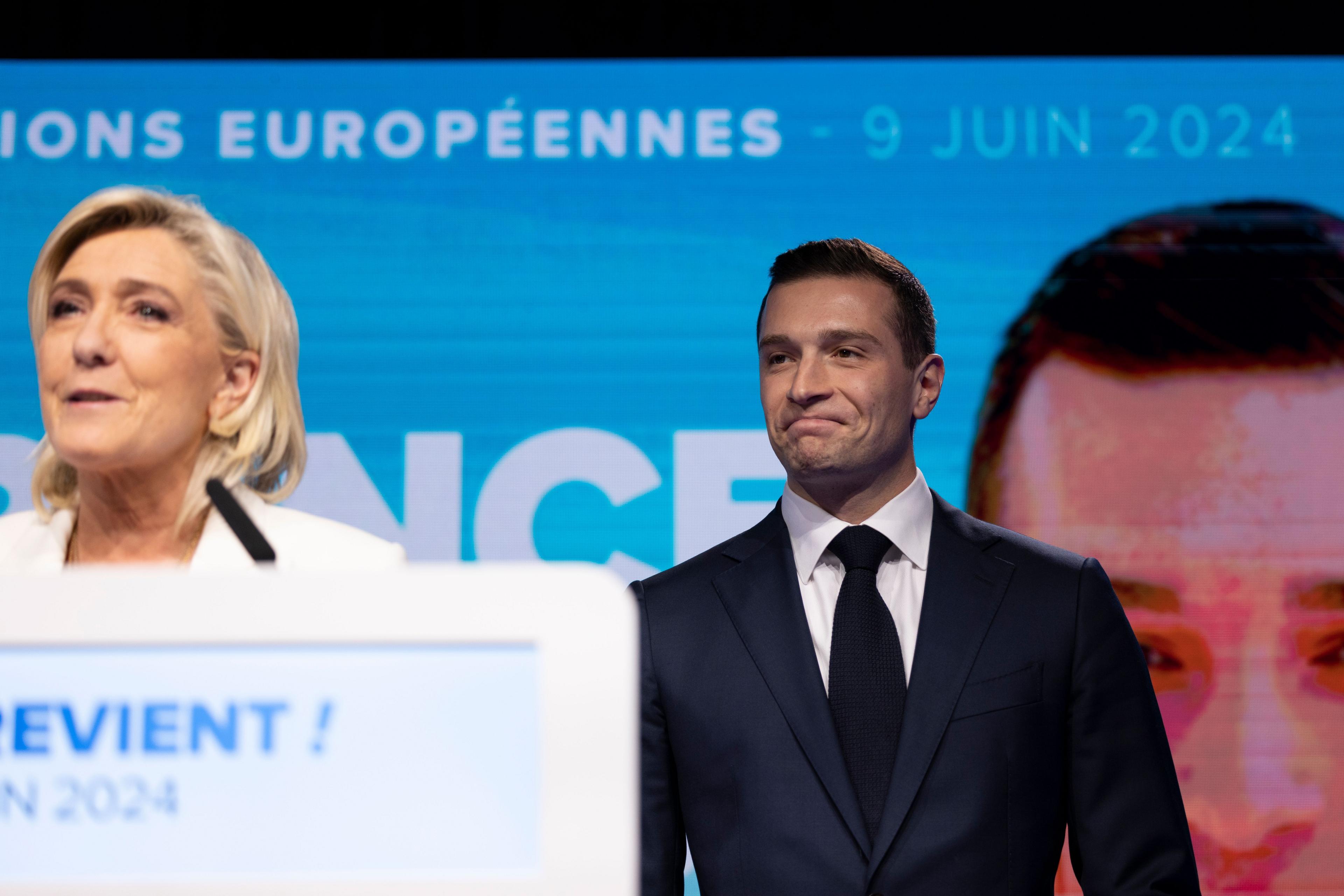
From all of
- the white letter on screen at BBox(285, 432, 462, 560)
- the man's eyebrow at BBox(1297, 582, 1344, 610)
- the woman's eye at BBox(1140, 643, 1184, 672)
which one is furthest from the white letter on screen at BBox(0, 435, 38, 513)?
the man's eyebrow at BBox(1297, 582, 1344, 610)

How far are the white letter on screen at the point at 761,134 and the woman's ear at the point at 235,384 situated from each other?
6.06 ft

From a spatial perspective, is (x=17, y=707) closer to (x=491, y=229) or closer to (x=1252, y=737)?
(x=491, y=229)

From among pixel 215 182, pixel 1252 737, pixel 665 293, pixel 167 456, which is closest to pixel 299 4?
pixel 215 182

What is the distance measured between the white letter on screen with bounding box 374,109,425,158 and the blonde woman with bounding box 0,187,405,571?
5.49 ft

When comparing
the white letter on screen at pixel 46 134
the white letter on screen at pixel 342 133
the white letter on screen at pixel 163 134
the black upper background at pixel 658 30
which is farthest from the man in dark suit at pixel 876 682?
the white letter on screen at pixel 46 134

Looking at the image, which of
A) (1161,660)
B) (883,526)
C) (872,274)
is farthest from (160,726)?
(1161,660)

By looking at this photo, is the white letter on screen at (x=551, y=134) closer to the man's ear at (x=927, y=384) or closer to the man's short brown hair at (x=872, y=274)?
the man's short brown hair at (x=872, y=274)

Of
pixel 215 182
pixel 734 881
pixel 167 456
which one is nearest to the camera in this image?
pixel 167 456

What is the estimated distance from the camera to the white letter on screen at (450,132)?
2.89 metres

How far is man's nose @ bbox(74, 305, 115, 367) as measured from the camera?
1055 millimetres

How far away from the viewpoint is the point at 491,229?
2879 mm

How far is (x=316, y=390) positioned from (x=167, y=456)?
5.59 feet

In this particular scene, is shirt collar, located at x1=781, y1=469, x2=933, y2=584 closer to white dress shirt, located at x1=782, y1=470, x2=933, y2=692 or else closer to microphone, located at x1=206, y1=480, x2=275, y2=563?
white dress shirt, located at x1=782, y1=470, x2=933, y2=692

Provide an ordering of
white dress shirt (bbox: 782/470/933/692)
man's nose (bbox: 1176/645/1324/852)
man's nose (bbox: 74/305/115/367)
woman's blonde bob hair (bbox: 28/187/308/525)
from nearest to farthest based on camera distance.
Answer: man's nose (bbox: 74/305/115/367), woman's blonde bob hair (bbox: 28/187/308/525), white dress shirt (bbox: 782/470/933/692), man's nose (bbox: 1176/645/1324/852)
